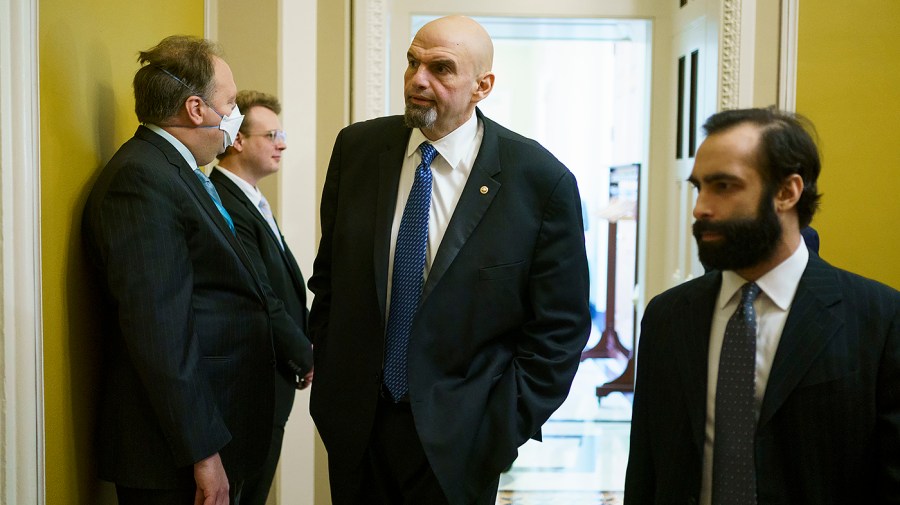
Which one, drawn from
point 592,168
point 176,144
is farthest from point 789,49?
point 592,168

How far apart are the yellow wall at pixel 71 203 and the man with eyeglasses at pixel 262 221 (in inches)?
23.0

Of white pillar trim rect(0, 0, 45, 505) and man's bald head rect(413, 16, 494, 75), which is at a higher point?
man's bald head rect(413, 16, 494, 75)

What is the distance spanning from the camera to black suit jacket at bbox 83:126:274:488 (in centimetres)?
185

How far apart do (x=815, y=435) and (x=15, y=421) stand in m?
1.47

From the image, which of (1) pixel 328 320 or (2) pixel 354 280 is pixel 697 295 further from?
(1) pixel 328 320

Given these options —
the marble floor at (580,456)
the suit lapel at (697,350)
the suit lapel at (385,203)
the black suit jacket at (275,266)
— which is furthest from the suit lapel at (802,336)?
the marble floor at (580,456)

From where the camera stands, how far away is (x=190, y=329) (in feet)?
6.32

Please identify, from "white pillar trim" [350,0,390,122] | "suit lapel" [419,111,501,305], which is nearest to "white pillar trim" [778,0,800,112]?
"white pillar trim" [350,0,390,122]

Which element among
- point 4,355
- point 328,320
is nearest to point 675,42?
point 328,320

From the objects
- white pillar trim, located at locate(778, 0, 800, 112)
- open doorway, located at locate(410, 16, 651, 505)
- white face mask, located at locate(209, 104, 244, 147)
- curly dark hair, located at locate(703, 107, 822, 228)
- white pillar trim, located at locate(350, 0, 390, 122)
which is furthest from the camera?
open doorway, located at locate(410, 16, 651, 505)

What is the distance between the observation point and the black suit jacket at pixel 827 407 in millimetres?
1391

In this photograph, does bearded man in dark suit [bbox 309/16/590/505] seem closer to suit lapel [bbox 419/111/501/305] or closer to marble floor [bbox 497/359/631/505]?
suit lapel [bbox 419/111/501/305]

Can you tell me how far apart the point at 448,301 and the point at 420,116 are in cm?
43

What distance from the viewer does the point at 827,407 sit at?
1404mm
